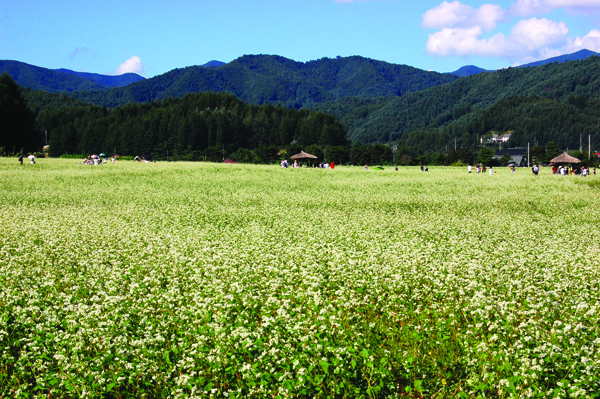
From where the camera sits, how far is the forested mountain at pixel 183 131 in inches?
6024

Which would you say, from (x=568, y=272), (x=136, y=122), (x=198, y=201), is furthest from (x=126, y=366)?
(x=136, y=122)

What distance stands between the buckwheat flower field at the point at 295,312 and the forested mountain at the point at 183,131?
390 ft

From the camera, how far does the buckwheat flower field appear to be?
596 centimetres

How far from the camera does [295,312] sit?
7.70 metres

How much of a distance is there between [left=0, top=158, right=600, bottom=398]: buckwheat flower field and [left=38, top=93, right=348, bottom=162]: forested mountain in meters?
119

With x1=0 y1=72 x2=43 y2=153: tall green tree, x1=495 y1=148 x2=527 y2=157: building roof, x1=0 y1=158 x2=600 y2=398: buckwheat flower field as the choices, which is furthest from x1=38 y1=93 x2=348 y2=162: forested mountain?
x1=0 y1=158 x2=600 y2=398: buckwheat flower field

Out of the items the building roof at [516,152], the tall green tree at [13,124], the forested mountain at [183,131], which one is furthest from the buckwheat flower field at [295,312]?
the building roof at [516,152]

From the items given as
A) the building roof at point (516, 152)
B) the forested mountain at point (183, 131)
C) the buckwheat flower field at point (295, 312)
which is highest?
the forested mountain at point (183, 131)

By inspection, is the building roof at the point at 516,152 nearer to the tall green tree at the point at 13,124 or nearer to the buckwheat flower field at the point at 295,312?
the tall green tree at the point at 13,124

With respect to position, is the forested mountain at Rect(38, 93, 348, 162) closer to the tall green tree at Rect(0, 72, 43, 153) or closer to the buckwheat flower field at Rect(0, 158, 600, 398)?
the tall green tree at Rect(0, 72, 43, 153)

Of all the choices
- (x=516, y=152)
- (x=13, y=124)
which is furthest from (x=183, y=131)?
(x=516, y=152)

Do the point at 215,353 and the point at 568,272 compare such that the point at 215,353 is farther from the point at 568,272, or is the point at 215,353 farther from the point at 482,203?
the point at 482,203

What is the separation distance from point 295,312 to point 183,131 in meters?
157

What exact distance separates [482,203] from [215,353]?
24879 millimetres
